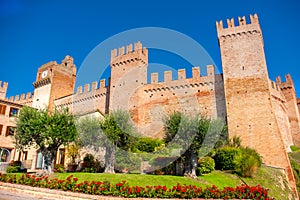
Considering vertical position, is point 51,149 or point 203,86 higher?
point 203,86

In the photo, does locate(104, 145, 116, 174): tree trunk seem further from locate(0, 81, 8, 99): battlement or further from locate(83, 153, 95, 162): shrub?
locate(0, 81, 8, 99): battlement

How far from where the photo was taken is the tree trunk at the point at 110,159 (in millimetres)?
17688

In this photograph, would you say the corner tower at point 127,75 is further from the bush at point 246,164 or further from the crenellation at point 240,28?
the bush at point 246,164

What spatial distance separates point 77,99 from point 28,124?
17189 mm

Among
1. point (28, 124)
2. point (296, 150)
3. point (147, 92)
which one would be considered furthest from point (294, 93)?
point (28, 124)

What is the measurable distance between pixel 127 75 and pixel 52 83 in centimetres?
1441

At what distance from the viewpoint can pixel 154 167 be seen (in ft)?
60.2

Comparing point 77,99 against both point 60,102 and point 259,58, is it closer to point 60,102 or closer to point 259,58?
point 60,102

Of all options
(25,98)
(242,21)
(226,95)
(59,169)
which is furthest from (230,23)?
(25,98)

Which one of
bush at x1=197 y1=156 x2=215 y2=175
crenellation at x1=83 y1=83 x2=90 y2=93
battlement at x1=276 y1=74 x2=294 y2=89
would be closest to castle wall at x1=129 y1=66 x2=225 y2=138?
bush at x1=197 y1=156 x2=215 y2=175

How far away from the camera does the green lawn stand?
13.9 metres

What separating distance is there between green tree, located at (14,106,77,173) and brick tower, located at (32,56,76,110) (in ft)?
62.1

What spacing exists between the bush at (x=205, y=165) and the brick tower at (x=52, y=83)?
25863 mm

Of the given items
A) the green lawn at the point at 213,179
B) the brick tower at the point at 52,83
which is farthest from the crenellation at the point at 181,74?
the brick tower at the point at 52,83
